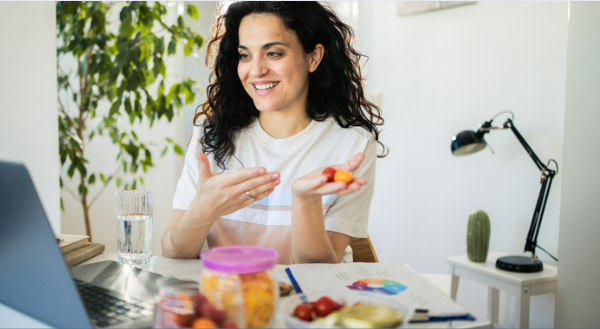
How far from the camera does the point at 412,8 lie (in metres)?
2.94

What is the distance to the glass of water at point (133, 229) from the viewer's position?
1120 mm

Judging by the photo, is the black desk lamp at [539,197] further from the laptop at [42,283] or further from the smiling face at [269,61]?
the laptop at [42,283]

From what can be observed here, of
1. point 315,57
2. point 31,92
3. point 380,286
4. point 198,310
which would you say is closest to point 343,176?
point 380,286

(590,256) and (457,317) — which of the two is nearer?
(457,317)

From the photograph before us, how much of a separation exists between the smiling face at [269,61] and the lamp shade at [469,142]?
1.15 metres

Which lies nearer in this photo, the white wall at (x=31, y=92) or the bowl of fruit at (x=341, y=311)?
the bowl of fruit at (x=341, y=311)

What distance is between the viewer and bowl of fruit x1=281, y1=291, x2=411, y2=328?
2.15ft

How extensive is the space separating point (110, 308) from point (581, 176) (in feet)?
5.75

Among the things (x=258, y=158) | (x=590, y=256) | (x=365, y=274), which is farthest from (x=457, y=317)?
(x=590, y=256)

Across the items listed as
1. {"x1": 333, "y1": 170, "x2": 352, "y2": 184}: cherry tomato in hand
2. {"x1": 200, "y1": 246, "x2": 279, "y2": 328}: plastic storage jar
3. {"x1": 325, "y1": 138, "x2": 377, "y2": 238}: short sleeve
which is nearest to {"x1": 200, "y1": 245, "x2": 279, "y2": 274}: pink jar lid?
{"x1": 200, "y1": 246, "x2": 279, "y2": 328}: plastic storage jar

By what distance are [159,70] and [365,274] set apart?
1.81 metres

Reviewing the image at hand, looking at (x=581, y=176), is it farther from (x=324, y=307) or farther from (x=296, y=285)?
(x=324, y=307)

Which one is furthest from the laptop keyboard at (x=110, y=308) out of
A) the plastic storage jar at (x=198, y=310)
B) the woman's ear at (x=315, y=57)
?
the woman's ear at (x=315, y=57)

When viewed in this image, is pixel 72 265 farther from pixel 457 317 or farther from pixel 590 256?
pixel 590 256
